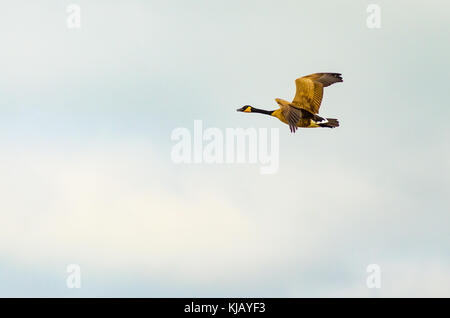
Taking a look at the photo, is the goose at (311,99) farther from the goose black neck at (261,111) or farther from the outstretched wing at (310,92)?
the goose black neck at (261,111)

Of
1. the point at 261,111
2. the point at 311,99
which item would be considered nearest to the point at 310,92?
the point at 311,99

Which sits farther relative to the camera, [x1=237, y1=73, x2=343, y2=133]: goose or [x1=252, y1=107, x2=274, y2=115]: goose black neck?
[x1=252, y1=107, x2=274, y2=115]: goose black neck

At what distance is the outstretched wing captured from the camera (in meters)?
42.6

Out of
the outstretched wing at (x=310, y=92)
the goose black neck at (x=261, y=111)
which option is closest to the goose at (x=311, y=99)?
the outstretched wing at (x=310, y=92)

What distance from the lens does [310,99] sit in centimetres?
4266

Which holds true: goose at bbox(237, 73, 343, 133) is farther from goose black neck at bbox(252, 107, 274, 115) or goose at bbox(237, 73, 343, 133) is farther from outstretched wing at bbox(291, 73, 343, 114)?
goose black neck at bbox(252, 107, 274, 115)

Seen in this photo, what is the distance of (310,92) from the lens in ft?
140

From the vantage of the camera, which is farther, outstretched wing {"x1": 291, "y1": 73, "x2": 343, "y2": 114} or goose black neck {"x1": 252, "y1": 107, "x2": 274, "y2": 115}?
goose black neck {"x1": 252, "y1": 107, "x2": 274, "y2": 115}

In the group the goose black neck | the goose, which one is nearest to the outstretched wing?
the goose

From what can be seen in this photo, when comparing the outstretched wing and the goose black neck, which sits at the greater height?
the outstretched wing
